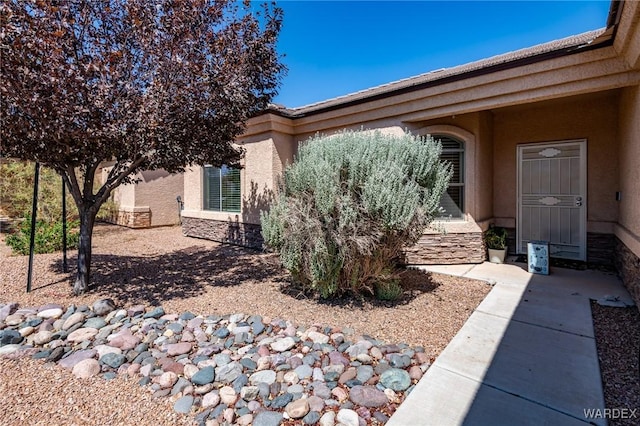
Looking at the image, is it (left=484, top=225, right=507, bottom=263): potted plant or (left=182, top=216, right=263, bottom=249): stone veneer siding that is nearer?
(left=484, top=225, right=507, bottom=263): potted plant

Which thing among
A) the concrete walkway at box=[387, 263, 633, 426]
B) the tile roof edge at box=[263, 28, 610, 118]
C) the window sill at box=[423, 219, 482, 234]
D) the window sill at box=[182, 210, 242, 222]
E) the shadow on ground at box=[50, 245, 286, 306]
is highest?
the tile roof edge at box=[263, 28, 610, 118]

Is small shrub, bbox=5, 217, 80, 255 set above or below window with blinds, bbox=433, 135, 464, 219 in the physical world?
below

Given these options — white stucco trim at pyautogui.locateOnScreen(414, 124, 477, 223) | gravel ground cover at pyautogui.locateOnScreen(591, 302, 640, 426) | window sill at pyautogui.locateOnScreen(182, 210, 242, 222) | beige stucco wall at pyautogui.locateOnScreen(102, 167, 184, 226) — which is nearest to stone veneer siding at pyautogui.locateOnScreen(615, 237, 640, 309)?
gravel ground cover at pyautogui.locateOnScreen(591, 302, 640, 426)

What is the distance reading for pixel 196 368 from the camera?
10.9 ft

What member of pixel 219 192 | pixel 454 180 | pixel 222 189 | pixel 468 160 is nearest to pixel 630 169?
pixel 468 160

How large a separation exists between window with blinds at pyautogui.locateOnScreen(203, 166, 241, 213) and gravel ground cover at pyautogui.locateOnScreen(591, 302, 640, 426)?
9473mm

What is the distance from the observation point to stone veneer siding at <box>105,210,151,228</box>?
46.8ft

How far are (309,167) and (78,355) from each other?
Result: 3914mm

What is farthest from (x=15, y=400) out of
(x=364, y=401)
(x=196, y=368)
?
(x=364, y=401)

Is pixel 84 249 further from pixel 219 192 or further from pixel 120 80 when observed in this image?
pixel 219 192

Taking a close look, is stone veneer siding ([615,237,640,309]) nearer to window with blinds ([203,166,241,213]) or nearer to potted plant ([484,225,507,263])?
potted plant ([484,225,507,263])

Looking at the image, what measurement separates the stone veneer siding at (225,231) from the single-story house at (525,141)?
1.14 metres

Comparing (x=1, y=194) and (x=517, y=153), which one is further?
(x=1, y=194)

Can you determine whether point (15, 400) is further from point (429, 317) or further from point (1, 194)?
point (1, 194)
